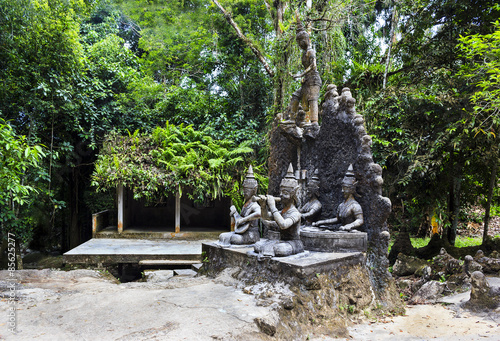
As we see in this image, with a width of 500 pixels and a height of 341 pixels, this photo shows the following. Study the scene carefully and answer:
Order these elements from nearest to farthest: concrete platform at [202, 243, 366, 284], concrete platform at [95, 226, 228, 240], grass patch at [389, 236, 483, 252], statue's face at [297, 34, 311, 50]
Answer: concrete platform at [202, 243, 366, 284], statue's face at [297, 34, 311, 50], concrete platform at [95, 226, 228, 240], grass patch at [389, 236, 483, 252]

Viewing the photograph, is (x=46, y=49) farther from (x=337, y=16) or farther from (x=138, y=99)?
(x=337, y=16)

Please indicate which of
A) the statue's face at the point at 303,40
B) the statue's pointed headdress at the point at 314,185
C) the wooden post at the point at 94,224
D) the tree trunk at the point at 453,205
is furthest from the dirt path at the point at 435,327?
the wooden post at the point at 94,224

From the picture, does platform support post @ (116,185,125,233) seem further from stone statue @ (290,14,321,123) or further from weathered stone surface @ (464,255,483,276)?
weathered stone surface @ (464,255,483,276)

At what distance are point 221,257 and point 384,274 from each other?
261 centimetres

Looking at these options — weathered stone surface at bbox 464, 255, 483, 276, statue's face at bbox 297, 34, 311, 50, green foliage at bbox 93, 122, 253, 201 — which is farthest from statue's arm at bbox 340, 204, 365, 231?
green foliage at bbox 93, 122, 253, 201

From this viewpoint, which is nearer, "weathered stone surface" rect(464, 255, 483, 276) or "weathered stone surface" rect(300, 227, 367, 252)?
"weathered stone surface" rect(300, 227, 367, 252)

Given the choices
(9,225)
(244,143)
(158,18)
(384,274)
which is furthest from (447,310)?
(158,18)

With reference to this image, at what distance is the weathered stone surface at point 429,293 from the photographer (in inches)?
223

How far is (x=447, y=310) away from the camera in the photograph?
4906 mm

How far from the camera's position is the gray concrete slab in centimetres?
757

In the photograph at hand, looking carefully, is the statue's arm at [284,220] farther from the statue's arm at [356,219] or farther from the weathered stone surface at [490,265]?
the weathered stone surface at [490,265]

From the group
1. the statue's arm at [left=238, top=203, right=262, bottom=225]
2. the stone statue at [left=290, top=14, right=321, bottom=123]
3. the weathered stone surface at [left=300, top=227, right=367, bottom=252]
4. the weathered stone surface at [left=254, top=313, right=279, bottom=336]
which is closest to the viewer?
the weathered stone surface at [left=254, top=313, right=279, bottom=336]

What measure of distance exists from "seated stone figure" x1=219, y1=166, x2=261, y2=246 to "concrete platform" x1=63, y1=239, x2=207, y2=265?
2.76 meters

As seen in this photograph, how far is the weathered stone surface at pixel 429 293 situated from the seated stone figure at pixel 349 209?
208cm
